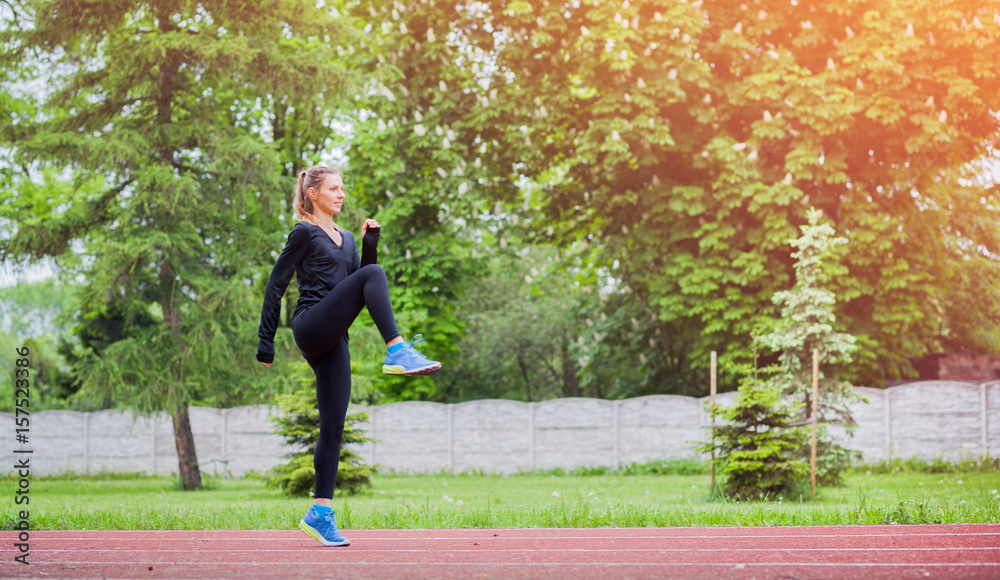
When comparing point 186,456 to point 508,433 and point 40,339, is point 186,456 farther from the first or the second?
point 40,339

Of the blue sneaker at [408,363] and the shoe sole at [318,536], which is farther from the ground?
the blue sneaker at [408,363]

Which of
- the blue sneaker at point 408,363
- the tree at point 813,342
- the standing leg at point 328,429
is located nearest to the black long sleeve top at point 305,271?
the standing leg at point 328,429

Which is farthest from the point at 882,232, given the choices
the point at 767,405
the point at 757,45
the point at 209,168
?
the point at 209,168

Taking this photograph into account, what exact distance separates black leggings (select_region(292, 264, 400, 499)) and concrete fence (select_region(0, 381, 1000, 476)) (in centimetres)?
1509

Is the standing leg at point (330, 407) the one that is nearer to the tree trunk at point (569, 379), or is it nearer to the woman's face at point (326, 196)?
the woman's face at point (326, 196)

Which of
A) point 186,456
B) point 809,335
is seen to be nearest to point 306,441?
point 186,456

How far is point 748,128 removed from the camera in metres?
19.9

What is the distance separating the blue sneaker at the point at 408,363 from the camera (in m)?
4.54

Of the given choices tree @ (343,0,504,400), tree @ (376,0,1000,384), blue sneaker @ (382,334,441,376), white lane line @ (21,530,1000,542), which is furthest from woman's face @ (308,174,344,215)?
tree @ (343,0,504,400)

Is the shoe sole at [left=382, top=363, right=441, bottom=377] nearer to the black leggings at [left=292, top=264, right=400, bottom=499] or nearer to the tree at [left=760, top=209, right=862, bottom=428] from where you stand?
the black leggings at [left=292, top=264, right=400, bottom=499]

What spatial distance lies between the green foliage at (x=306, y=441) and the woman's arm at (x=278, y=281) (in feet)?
26.8

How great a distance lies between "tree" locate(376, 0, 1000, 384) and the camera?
704 inches

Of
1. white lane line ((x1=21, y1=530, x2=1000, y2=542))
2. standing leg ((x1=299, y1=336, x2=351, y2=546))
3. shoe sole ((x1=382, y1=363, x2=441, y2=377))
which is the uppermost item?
shoe sole ((x1=382, y1=363, x2=441, y2=377))

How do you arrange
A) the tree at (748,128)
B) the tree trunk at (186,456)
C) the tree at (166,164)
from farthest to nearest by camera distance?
1. the tree at (748,128)
2. the tree trunk at (186,456)
3. the tree at (166,164)
